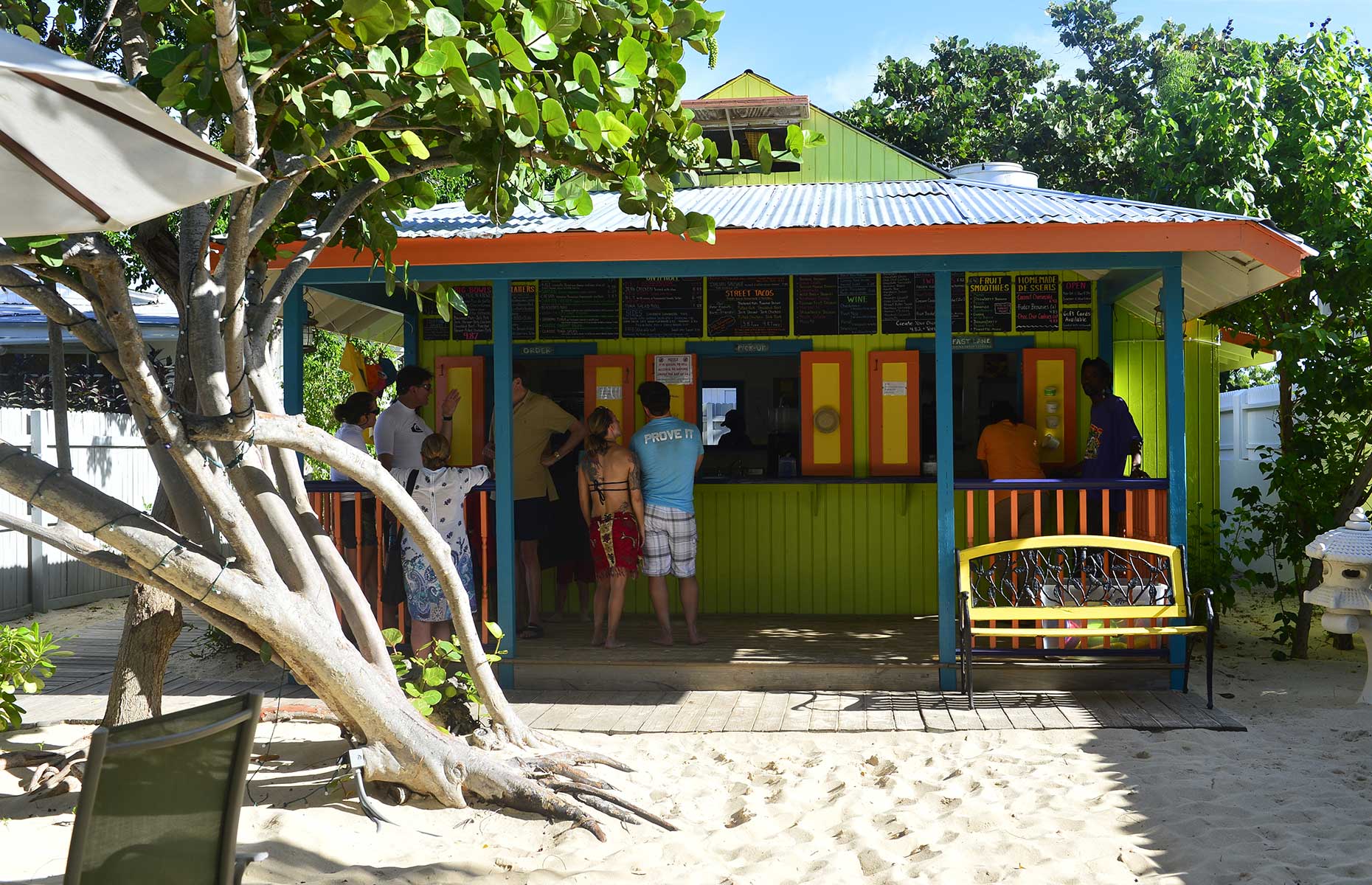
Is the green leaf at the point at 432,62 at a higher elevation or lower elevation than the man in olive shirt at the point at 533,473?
higher

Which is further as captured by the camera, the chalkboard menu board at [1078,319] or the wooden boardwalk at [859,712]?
the chalkboard menu board at [1078,319]

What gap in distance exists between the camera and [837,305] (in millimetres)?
8719

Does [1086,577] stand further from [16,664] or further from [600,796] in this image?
[16,664]

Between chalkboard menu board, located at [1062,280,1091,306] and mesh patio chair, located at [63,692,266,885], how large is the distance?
7.16 metres

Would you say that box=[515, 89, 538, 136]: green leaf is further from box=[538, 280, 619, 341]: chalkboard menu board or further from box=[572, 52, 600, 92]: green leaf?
box=[538, 280, 619, 341]: chalkboard menu board

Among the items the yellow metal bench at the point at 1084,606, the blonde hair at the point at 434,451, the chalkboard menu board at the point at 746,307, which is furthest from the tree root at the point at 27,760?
the chalkboard menu board at the point at 746,307

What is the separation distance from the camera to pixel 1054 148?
2580cm

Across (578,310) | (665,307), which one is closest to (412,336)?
(578,310)

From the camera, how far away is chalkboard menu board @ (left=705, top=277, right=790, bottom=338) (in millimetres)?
8781

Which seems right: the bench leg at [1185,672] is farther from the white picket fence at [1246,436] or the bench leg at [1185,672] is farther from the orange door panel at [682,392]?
the white picket fence at [1246,436]

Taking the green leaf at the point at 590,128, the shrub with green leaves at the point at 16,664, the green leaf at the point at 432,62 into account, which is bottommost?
the shrub with green leaves at the point at 16,664

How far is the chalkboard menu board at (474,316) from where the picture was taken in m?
8.99

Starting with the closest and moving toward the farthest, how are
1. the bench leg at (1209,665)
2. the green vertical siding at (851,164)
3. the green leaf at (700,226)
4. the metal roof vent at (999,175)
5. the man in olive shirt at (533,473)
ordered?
1. the green leaf at (700,226)
2. the bench leg at (1209,665)
3. the man in olive shirt at (533,473)
4. the metal roof vent at (999,175)
5. the green vertical siding at (851,164)

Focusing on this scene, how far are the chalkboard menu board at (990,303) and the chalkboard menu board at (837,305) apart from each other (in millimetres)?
746
